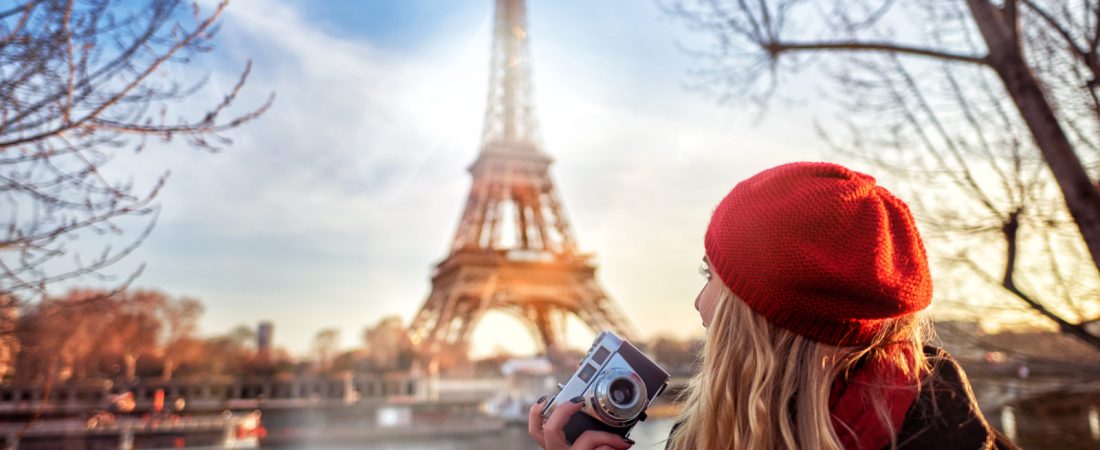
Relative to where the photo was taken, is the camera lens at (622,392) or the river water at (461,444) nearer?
the camera lens at (622,392)

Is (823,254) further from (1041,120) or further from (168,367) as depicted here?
(168,367)

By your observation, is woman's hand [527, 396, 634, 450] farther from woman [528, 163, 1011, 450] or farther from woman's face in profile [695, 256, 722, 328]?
woman's face in profile [695, 256, 722, 328]

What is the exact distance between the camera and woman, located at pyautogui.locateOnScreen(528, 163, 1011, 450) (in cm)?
114

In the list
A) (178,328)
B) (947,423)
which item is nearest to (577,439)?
(947,423)

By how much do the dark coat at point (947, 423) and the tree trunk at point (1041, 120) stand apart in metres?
2.57

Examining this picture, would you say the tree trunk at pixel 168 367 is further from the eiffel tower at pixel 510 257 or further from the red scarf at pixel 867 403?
the red scarf at pixel 867 403

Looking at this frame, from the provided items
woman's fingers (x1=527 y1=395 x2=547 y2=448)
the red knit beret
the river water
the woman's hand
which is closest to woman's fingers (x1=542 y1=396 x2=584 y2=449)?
the woman's hand

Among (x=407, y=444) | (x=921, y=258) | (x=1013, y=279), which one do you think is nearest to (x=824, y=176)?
(x=921, y=258)

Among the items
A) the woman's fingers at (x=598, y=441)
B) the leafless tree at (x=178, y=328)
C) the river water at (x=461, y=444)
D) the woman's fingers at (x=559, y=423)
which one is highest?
the leafless tree at (x=178, y=328)

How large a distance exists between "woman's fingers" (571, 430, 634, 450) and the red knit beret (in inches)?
13.6

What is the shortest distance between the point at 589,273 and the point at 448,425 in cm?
797

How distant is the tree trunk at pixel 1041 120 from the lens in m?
3.12

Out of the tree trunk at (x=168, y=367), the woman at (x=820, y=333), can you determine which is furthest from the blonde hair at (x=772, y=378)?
the tree trunk at (x=168, y=367)

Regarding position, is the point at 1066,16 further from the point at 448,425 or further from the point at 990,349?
the point at 448,425
